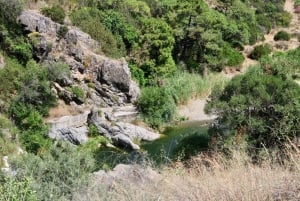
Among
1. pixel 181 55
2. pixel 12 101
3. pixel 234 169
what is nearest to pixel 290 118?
pixel 234 169

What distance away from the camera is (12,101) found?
27.4 m

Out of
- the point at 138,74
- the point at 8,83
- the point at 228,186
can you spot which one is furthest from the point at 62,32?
the point at 228,186

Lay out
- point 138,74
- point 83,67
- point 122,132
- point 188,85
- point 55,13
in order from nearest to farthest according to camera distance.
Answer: point 122,132
point 83,67
point 55,13
point 188,85
point 138,74

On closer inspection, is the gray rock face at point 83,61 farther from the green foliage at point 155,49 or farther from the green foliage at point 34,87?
the green foliage at point 34,87

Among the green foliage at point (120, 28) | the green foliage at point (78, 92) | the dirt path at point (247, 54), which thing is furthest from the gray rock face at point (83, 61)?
the green foliage at point (120, 28)

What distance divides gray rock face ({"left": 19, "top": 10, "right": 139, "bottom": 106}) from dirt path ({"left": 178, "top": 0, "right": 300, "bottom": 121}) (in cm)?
410

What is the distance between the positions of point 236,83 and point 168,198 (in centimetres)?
1676

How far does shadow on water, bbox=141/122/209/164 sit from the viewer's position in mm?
22069

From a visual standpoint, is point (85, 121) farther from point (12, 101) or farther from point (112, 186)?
point (112, 186)

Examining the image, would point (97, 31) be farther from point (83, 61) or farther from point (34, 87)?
point (34, 87)

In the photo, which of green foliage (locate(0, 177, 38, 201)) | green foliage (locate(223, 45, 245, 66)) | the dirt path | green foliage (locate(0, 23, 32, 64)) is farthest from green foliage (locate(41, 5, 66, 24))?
green foliage (locate(0, 177, 38, 201))

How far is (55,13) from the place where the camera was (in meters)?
35.3

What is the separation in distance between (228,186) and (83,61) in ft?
98.1

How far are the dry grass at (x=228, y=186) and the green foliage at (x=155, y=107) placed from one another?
24.7m
